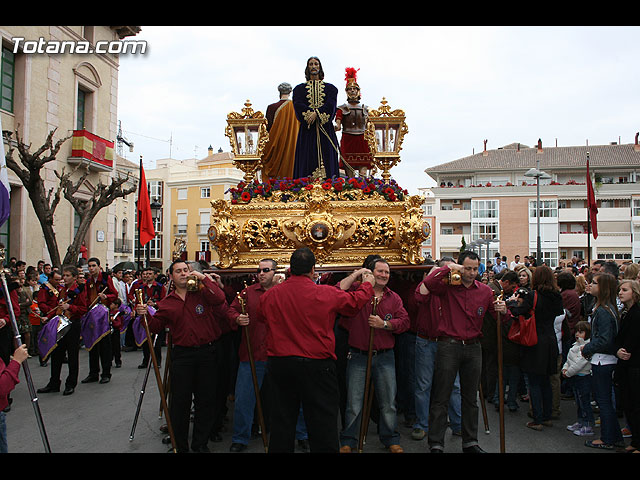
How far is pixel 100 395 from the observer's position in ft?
26.4

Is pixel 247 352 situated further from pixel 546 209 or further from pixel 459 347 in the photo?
pixel 546 209

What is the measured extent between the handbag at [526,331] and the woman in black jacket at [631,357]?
0.98 metres

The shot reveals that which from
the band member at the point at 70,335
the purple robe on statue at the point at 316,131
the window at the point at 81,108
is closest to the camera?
the purple robe on statue at the point at 316,131

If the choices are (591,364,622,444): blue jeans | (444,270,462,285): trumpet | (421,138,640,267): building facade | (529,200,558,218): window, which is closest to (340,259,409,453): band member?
(444,270,462,285): trumpet

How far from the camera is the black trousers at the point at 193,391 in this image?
5262 millimetres

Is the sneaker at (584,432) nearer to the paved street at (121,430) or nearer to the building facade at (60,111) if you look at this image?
the paved street at (121,430)

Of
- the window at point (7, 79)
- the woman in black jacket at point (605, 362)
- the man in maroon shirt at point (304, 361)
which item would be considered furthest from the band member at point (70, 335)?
the window at point (7, 79)

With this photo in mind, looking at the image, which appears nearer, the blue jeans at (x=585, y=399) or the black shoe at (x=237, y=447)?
the black shoe at (x=237, y=447)

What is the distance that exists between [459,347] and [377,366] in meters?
0.86

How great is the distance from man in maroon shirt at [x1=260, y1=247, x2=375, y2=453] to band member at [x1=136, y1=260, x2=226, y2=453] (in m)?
1.38

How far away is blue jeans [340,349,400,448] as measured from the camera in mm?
5377

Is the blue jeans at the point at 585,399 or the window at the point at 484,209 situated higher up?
the window at the point at 484,209

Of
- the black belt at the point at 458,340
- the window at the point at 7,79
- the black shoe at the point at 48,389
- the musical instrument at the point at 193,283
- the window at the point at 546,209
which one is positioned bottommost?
the black shoe at the point at 48,389

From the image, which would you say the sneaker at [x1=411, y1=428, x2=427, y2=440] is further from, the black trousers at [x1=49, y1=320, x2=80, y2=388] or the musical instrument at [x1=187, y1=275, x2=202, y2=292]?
the black trousers at [x1=49, y1=320, x2=80, y2=388]
